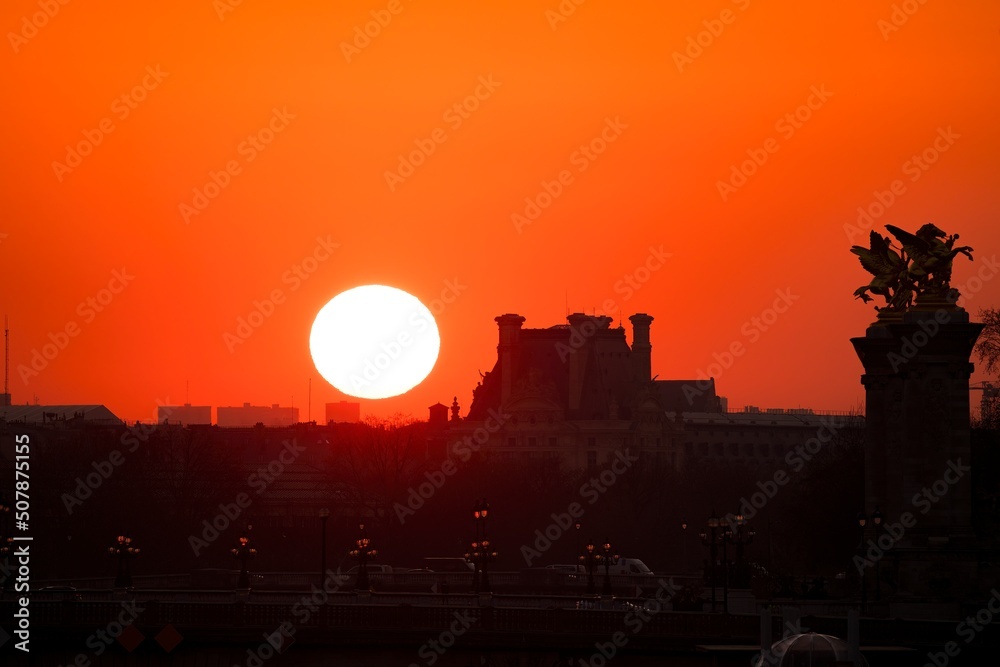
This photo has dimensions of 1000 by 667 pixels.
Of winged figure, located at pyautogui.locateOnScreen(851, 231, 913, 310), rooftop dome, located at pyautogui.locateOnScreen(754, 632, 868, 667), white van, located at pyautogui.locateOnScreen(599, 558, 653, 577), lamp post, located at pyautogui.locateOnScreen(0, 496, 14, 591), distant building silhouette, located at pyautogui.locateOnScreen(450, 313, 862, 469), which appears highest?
distant building silhouette, located at pyautogui.locateOnScreen(450, 313, 862, 469)

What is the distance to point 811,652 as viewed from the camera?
4491 centimetres

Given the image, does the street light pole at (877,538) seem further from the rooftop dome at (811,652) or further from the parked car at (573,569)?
the parked car at (573,569)

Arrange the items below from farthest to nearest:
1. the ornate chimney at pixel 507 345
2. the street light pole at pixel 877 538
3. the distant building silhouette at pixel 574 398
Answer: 1. the ornate chimney at pixel 507 345
2. the distant building silhouette at pixel 574 398
3. the street light pole at pixel 877 538

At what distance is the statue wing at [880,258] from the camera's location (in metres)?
67.7

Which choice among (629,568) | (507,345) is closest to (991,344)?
(629,568)

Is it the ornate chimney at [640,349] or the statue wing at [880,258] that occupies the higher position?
the ornate chimney at [640,349]

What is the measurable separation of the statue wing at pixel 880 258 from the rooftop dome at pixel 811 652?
24.0 metres

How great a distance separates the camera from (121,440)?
466ft

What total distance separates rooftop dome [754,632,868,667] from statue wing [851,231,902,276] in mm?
23979

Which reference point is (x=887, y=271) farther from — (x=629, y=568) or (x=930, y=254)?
(x=629, y=568)

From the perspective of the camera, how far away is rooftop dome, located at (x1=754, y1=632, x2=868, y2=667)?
44.8m

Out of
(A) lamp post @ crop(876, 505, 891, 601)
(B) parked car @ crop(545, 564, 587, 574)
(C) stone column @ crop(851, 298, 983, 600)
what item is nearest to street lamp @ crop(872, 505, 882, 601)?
(A) lamp post @ crop(876, 505, 891, 601)

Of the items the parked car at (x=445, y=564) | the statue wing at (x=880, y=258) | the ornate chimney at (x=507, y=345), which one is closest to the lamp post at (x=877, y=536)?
the statue wing at (x=880, y=258)

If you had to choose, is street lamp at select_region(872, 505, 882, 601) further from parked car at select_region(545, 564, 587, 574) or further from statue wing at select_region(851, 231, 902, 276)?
parked car at select_region(545, 564, 587, 574)
